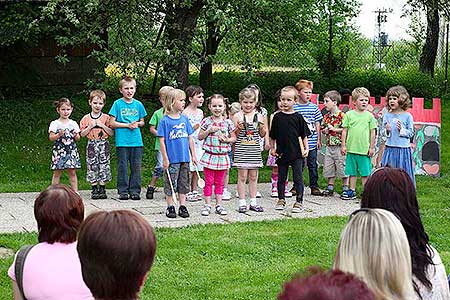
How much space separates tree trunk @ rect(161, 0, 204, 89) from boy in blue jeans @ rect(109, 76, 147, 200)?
3.55 meters

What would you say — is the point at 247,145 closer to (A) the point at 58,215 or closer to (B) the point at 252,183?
A: (B) the point at 252,183

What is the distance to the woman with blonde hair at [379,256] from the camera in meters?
2.82

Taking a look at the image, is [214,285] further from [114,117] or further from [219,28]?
[219,28]

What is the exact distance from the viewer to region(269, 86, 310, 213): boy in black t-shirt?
9695 millimetres

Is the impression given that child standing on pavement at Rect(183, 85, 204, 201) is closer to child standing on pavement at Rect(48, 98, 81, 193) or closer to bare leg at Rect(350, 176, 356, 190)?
child standing on pavement at Rect(48, 98, 81, 193)

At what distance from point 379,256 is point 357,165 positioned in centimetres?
831

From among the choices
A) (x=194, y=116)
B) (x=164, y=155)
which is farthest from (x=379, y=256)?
(x=194, y=116)

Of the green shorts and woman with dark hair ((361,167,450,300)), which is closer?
woman with dark hair ((361,167,450,300))

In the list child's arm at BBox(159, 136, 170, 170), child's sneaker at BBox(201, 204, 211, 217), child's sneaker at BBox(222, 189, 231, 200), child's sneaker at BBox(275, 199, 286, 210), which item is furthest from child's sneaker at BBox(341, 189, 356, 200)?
child's arm at BBox(159, 136, 170, 170)

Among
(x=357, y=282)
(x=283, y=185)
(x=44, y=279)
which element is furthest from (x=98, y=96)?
(x=357, y=282)

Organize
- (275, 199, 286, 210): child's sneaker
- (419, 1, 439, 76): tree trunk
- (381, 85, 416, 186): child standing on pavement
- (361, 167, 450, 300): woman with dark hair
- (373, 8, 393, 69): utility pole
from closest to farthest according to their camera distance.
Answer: (361, 167, 450, 300): woman with dark hair < (275, 199, 286, 210): child's sneaker < (381, 85, 416, 186): child standing on pavement < (419, 1, 439, 76): tree trunk < (373, 8, 393, 69): utility pole

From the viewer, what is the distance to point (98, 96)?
1045 cm

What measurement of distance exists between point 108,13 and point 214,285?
8528 millimetres

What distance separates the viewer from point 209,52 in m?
18.4
